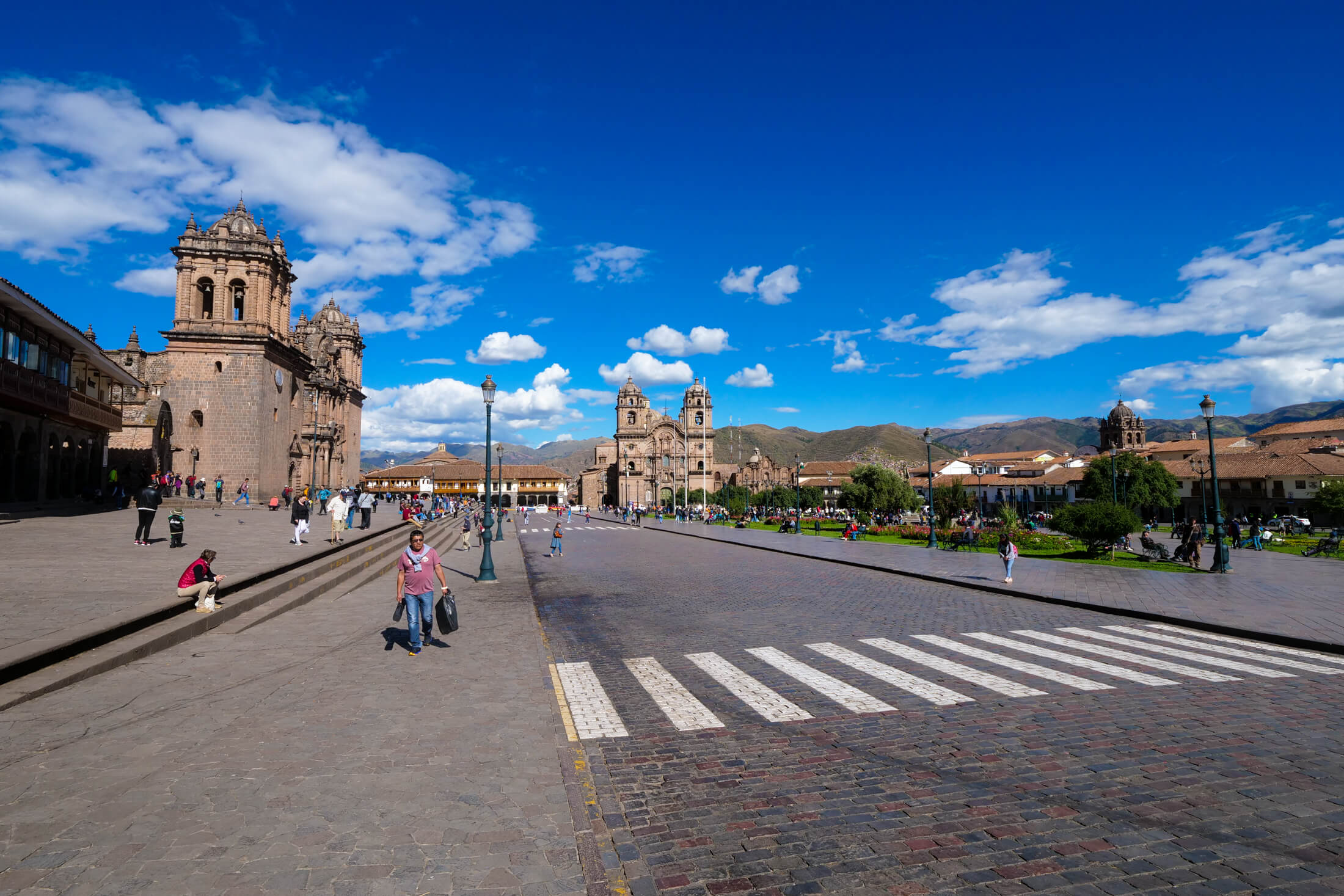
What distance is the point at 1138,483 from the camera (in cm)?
6025

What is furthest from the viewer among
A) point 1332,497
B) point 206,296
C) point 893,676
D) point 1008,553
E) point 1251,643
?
point 206,296

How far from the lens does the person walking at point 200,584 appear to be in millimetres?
9836

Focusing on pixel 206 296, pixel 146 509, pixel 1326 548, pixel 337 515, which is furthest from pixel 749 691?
pixel 206 296

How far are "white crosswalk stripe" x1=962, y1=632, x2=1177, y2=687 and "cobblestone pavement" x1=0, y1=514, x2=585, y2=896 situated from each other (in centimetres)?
616

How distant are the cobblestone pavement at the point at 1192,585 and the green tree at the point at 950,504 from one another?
14287 millimetres

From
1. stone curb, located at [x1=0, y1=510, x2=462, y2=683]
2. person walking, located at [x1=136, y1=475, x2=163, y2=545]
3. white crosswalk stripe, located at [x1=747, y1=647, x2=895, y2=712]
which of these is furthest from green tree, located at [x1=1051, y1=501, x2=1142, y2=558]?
person walking, located at [x1=136, y1=475, x2=163, y2=545]

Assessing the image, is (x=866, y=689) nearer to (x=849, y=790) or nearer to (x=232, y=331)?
(x=849, y=790)

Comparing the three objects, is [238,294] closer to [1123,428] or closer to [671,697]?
[671,697]

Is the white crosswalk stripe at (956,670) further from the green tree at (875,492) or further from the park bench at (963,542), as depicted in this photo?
the green tree at (875,492)

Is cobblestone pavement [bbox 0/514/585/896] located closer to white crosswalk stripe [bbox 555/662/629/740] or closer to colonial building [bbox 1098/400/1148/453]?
white crosswalk stripe [bbox 555/662/629/740]

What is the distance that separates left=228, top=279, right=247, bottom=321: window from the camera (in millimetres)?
42219

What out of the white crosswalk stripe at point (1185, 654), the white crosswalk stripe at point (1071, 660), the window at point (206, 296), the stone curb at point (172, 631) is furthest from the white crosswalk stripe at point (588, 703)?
the window at point (206, 296)

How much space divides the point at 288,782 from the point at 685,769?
274 centimetres

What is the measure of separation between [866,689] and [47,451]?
37.0 m
